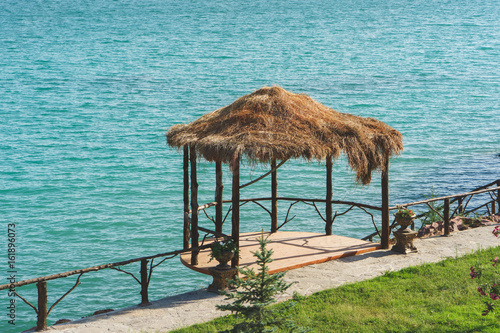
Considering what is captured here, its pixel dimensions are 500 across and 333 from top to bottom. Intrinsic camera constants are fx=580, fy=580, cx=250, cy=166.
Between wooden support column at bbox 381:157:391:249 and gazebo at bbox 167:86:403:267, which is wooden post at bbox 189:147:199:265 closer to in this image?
gazebo at bbox 167:86:403:267

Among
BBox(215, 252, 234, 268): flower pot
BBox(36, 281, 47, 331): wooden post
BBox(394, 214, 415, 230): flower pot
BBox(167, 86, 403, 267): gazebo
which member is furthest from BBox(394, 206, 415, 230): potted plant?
BBox(36, 281, 47, 331): wooden post

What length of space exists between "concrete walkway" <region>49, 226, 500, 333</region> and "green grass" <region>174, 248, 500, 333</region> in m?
0.42

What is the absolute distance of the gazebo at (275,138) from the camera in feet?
34.1

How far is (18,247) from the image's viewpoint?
21422 millimetres

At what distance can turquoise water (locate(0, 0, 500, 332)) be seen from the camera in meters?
22.7

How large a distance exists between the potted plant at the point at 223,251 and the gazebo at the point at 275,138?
0.24 m

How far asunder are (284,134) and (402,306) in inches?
144

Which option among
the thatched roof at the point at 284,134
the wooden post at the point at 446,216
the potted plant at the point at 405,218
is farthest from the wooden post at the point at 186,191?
the wooden post at the point at 446,216

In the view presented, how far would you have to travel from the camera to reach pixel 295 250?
41.7ft

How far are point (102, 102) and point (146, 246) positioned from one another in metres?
26.6

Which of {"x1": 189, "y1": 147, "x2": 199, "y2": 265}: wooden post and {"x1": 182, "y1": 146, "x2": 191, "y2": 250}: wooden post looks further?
{"x1": 182, "y1": 146, "x2": 191, "y2": 250}: wooden post

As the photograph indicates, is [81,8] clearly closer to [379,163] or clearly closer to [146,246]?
[146,246]

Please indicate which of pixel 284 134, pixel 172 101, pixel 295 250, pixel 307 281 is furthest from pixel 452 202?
pixel 172 101

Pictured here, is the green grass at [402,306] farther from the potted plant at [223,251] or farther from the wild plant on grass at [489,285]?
the potted plant at [223,251]
